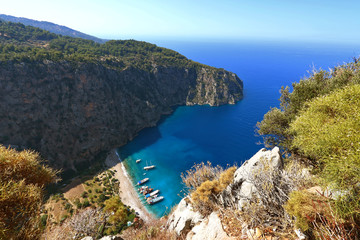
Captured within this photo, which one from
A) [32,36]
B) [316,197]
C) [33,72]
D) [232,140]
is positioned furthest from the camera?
[32,36]

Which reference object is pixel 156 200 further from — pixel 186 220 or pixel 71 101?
pixel 71 101

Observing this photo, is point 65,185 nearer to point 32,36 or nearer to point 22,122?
point 22,122

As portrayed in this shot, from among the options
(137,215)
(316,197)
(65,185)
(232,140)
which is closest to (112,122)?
(65,185)

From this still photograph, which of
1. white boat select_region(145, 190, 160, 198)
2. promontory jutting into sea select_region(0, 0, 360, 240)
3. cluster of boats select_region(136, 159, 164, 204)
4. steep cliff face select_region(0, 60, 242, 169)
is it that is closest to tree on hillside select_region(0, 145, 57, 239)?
promontory jutting into sea select_region(0, 0, 360, 240)

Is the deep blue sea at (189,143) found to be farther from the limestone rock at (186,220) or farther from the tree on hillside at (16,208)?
the tree on hillside at (16,208)

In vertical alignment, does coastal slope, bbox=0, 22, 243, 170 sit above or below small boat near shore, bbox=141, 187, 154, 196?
above

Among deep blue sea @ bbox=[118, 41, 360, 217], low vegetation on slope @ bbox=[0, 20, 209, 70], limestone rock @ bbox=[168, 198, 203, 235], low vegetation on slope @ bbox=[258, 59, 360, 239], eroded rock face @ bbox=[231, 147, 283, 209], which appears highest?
low vegetation on slope @ bbox=[0, 20, 209, 70]

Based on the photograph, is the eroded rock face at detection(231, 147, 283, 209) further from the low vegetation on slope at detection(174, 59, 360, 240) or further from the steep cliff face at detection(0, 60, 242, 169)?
the steep cliff face at detection(0, 60, 242, 169)
